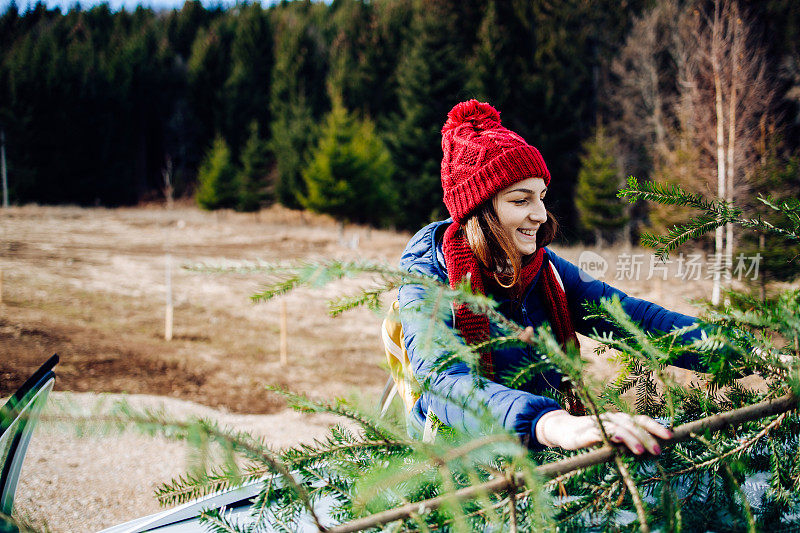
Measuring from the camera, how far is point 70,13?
50.9 m

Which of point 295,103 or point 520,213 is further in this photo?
point 295,103

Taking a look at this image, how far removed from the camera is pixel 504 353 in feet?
4.68

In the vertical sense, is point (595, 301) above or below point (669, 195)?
below

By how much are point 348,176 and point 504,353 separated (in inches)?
798

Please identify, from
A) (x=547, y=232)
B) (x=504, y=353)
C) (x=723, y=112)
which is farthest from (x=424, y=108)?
(x=504, y=353)

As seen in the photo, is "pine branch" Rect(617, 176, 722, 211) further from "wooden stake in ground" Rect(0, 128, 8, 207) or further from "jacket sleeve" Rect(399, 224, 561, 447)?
"wooden stake in ground" Rect(0, 128, 8, 207)

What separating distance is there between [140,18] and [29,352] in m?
55.1

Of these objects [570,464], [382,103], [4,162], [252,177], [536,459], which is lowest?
[536,459]

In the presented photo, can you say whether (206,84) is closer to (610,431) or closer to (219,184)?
(219,184)

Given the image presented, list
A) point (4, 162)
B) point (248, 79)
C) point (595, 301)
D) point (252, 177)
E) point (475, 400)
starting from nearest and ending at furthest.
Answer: point (475, 400) → point (595, 301) → point (4, 162) → point (252, 177) → point (248, 79)

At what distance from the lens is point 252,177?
3002 centimetres

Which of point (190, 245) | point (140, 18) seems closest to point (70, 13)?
point (140, 18)

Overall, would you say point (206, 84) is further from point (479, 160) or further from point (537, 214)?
point (537, 214)

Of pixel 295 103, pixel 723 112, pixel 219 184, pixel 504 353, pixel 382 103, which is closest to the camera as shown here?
pixel 504 353
